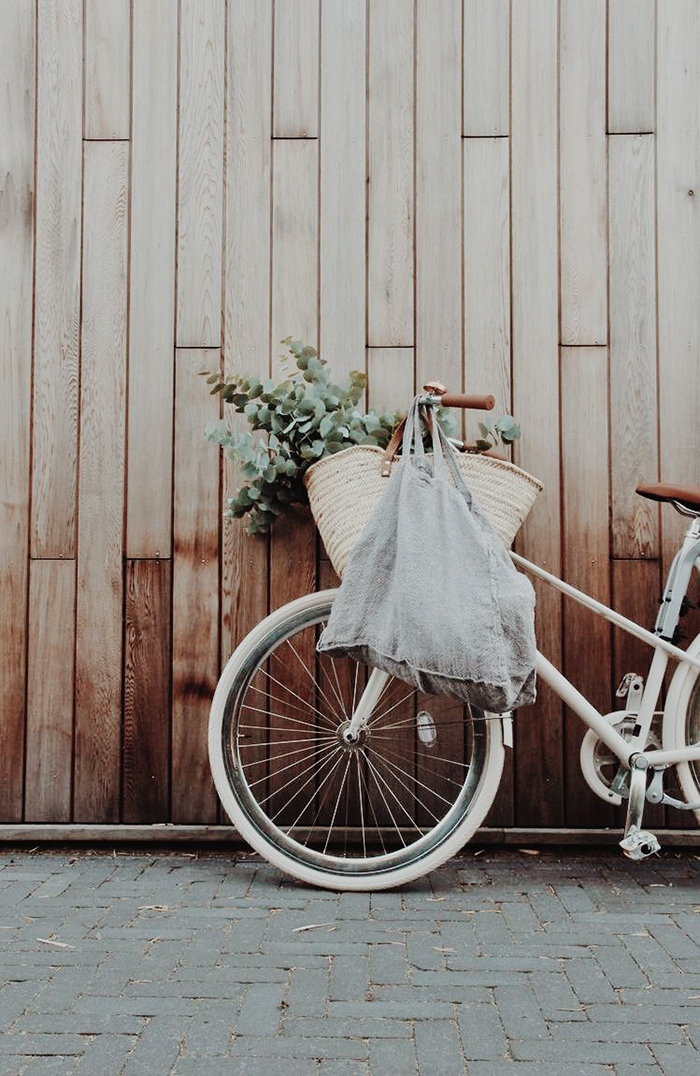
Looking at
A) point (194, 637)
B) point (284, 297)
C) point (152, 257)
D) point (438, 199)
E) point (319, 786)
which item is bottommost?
point (319, 786)

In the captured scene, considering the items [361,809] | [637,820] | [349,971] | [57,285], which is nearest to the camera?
[349,971]

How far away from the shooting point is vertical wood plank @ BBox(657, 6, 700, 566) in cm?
309

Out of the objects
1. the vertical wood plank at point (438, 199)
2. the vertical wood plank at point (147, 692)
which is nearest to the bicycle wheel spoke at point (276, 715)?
the vertical wood plank at point (147, 692)

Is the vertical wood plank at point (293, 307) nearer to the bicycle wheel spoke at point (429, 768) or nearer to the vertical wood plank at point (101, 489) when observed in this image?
the bicycle wheel spoke at point (429, 768)

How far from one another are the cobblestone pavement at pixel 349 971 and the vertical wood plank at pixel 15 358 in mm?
508

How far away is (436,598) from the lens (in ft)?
7.52

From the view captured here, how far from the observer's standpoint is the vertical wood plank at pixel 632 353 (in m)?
3.08

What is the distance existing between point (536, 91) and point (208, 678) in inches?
86.4

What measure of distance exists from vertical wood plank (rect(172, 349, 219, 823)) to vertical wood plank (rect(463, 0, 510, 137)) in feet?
4.55

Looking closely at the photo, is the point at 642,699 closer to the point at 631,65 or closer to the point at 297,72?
the point at 631,65

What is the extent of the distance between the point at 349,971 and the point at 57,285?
2.29 metres

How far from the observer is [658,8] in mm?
3135

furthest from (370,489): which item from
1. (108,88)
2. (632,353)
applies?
(108,88)

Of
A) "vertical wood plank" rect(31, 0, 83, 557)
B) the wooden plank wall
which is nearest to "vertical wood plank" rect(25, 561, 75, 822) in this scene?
the wooden plank wall
